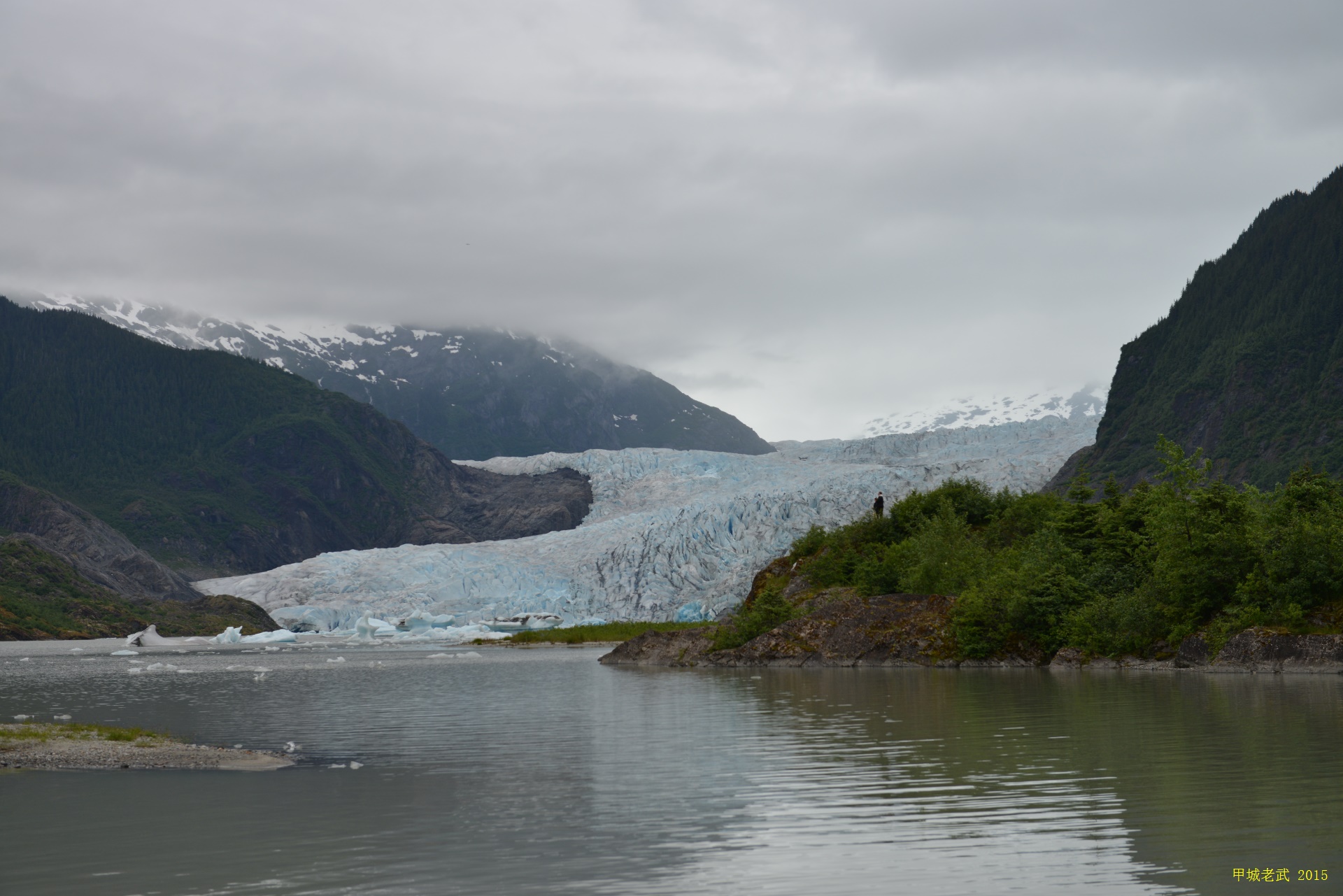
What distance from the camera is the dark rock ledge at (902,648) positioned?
32.1 m

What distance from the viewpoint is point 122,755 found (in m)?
17.6

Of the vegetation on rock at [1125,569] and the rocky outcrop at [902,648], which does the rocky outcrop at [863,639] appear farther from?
the vegetation on rock at [1125,569]

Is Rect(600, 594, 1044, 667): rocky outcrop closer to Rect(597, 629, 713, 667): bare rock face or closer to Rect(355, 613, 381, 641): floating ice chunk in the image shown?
Rect(597, 629, 713, 667): bare rock face

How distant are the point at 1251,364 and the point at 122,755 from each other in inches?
4875

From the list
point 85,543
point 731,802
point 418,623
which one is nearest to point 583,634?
point 418,623

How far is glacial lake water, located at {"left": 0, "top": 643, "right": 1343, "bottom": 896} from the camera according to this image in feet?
31.6

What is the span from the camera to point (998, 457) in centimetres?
10869

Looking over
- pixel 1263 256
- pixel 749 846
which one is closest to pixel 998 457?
pixel 1263 256

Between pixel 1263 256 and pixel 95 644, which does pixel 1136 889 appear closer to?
pixel 95 644

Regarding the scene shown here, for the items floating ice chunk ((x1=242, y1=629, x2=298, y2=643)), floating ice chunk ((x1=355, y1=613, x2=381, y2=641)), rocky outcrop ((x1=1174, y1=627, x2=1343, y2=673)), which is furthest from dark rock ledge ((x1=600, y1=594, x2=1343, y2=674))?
floating ice chunk ((x1=242, y1=629, x2=298, y2=643))

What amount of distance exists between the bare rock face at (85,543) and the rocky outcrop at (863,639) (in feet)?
336

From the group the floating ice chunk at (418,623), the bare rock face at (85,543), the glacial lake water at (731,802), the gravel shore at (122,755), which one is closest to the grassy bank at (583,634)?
the floating ice chunk at (418,623)

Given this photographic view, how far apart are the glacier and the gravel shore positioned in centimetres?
7317

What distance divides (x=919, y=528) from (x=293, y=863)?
44.0 meters
